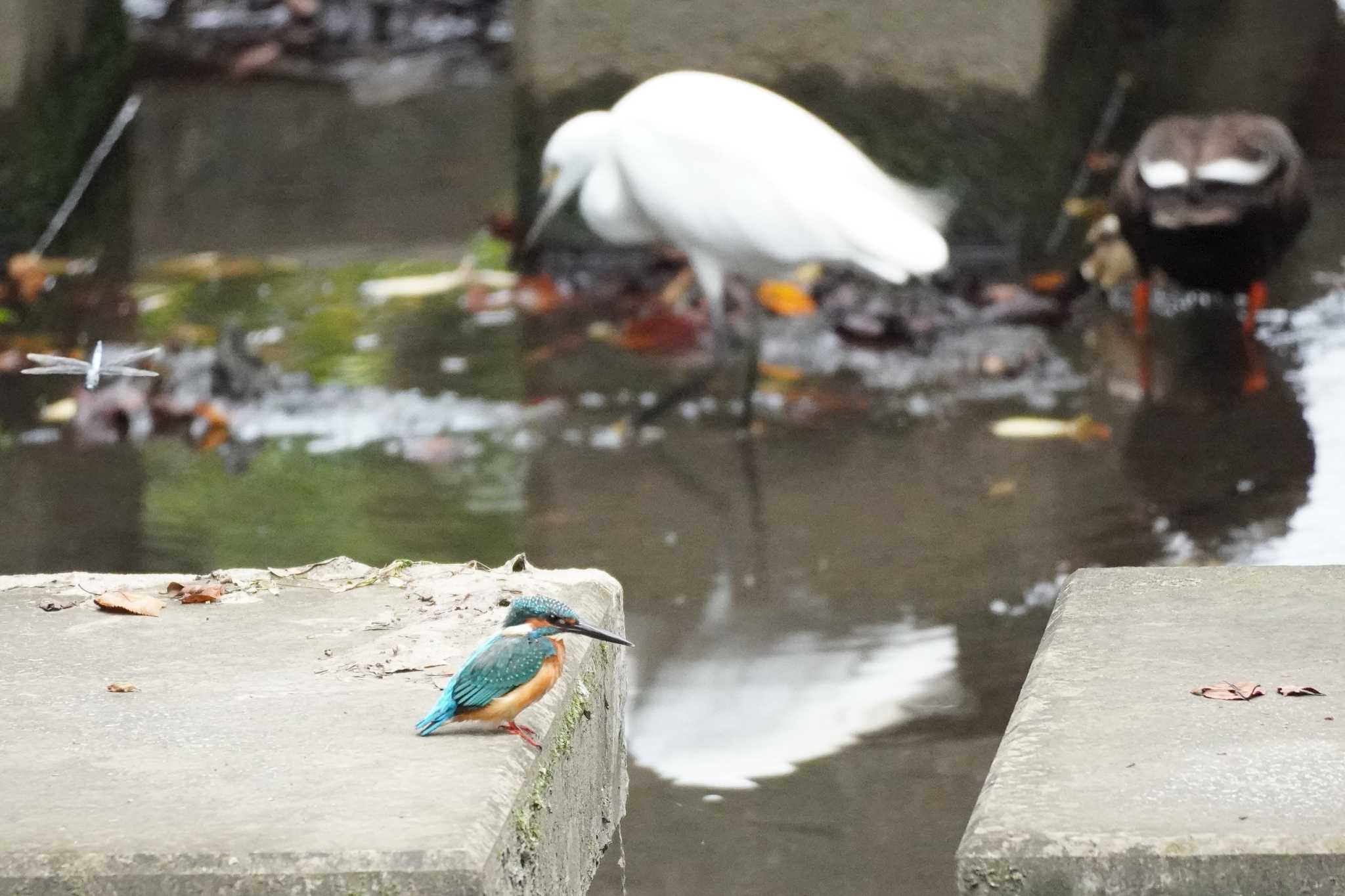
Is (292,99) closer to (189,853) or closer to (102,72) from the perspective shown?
(102,72)

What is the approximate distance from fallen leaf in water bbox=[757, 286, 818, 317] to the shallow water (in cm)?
10

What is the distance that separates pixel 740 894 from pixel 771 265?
8.22 ft

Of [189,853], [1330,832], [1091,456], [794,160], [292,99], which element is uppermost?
[1330,832]

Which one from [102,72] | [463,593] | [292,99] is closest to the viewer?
[463,593]

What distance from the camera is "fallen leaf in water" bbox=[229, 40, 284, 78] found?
27.7 ft

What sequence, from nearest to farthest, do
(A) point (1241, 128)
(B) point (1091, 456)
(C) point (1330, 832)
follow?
(C) point (1330, 832) < (B) point (1091, 456) < (A) point (1241, 128)

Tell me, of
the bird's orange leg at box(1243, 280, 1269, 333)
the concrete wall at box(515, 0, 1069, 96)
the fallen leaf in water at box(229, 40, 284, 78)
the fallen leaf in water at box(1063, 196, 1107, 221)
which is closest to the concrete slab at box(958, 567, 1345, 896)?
A: the bird's orange leg at box(1243, 280, 1269, 333)

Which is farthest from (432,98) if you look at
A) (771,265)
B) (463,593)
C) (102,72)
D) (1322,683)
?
(1322,683)

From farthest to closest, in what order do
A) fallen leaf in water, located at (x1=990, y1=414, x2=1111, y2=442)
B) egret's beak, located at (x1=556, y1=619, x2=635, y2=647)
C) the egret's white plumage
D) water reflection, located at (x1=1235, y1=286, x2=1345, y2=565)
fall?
1. the egret's white plumage
2. fallen leaf in water, located at (x1=990, y1=414, x2=1111, y2=442)
3. water reflection, located at (x1=1235, y1=286, x2=1345, y2=565)
4. egret's beak, located at (x1=556, y1=619, x2=635, y2=647)

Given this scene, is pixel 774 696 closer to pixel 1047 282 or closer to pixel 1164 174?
pixel 1164 174

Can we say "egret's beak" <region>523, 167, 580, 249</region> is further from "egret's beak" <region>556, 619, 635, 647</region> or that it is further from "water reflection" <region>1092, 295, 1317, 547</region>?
"egret's beak" <region>556, 619, 635, 647</region>

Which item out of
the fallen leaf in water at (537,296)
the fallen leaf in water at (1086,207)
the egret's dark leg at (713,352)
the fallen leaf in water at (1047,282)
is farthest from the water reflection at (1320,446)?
the fallen leaf in water at (537,296)

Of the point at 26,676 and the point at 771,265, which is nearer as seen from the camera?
the point at 26,676

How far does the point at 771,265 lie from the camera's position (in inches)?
185
